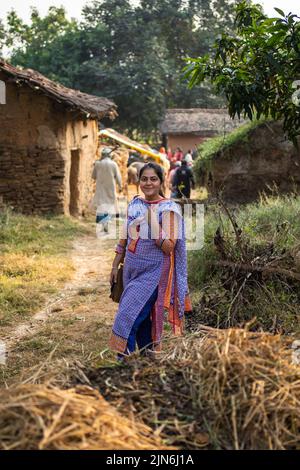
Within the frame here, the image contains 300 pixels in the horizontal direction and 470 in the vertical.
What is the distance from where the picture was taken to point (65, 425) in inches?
69.7

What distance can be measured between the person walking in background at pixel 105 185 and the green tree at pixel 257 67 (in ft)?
20.6

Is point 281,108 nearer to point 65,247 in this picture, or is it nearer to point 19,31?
point 65,247

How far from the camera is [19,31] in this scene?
1291 inches

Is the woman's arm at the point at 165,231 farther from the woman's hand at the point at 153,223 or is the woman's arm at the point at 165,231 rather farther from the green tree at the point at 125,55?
the green tree at the point at 125,55

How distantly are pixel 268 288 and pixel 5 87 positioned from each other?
7.79m

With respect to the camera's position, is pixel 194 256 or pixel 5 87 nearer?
pixel 194 256

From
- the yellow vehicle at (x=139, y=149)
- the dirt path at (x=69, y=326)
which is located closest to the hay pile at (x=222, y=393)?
the dirt path at (x=69, y=326)

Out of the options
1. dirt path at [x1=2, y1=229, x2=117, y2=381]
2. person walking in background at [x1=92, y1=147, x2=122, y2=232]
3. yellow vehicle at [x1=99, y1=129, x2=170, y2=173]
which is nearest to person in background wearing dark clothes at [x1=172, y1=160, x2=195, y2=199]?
person walking in background at [x1=92, y1=147, x2=122, y2=232]

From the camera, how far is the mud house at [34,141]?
10953 millimetres

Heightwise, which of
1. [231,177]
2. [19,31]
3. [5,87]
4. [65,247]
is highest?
[19,31]

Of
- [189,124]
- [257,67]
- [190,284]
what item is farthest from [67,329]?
[189,124]

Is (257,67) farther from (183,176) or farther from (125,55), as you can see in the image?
(125,55)

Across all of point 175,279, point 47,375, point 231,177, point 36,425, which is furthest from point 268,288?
point 231,177

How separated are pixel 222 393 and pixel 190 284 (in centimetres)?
442
